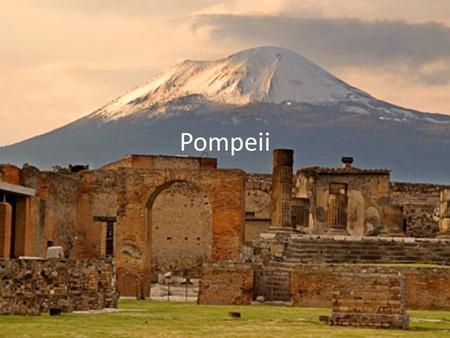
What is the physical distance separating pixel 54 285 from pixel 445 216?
20633 mm

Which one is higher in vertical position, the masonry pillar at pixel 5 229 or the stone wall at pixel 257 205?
the stone wall at pixel 257 205

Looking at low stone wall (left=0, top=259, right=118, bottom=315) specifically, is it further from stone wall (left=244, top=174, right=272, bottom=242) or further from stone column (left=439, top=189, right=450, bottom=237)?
stone wall (left=244, top=174, right=272, bottom=242)

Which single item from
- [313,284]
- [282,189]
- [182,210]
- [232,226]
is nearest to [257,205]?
[182,210]

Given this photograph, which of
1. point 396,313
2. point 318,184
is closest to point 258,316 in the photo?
point 396,313

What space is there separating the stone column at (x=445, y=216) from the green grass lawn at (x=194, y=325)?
50.4 feet

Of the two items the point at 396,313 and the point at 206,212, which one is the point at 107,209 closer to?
the point at 206,212

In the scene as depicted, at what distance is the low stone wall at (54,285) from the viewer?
27312mm

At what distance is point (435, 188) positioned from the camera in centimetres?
6469

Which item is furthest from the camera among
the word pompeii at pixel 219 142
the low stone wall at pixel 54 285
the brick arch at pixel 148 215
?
the word pompeii at pixel 219 142

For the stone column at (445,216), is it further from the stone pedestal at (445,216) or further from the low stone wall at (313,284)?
the low stone wall at (313,284)

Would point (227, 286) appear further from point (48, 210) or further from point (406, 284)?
point (48, 210)

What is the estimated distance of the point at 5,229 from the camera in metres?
38.5

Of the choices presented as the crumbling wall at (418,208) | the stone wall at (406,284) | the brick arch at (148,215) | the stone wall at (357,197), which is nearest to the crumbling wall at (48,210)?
the brick arch at (148,215)

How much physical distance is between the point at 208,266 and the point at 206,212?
21669 millimetres
